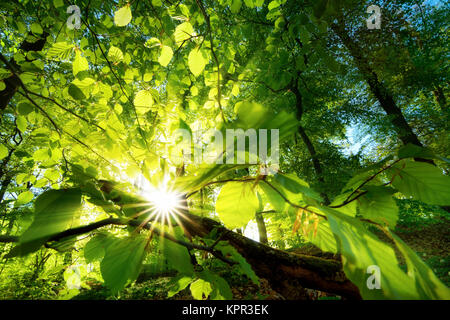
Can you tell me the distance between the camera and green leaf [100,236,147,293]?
288 mm

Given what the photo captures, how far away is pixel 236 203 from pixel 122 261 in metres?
0.22

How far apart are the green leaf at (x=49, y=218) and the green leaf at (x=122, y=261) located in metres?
0.10

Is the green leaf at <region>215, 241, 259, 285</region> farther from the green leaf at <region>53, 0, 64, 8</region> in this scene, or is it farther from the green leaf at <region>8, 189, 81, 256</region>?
the green leaf at <region>53, 0, 64, 8</region>

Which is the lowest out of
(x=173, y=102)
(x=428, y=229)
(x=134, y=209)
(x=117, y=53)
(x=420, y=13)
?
(x=428, y=229)

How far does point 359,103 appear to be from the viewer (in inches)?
266

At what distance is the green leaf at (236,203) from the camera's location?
0.41 meters

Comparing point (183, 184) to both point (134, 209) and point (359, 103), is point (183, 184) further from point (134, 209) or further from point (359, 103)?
point (359, 103)

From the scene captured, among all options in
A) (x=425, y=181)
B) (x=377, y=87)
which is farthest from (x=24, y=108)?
(x=377, y=87)

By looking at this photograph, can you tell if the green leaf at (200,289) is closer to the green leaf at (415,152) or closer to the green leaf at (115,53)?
the green leaf at (415,152)

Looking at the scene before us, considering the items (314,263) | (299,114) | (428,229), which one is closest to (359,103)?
(299,114)

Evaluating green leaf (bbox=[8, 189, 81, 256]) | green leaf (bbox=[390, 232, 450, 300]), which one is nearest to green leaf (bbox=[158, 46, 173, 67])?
green leaf (bbox=[8, 189, 81, 256])

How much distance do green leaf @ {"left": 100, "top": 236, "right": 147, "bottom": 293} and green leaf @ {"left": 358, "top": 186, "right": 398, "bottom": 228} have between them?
45cm

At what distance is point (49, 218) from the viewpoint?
225 mm
